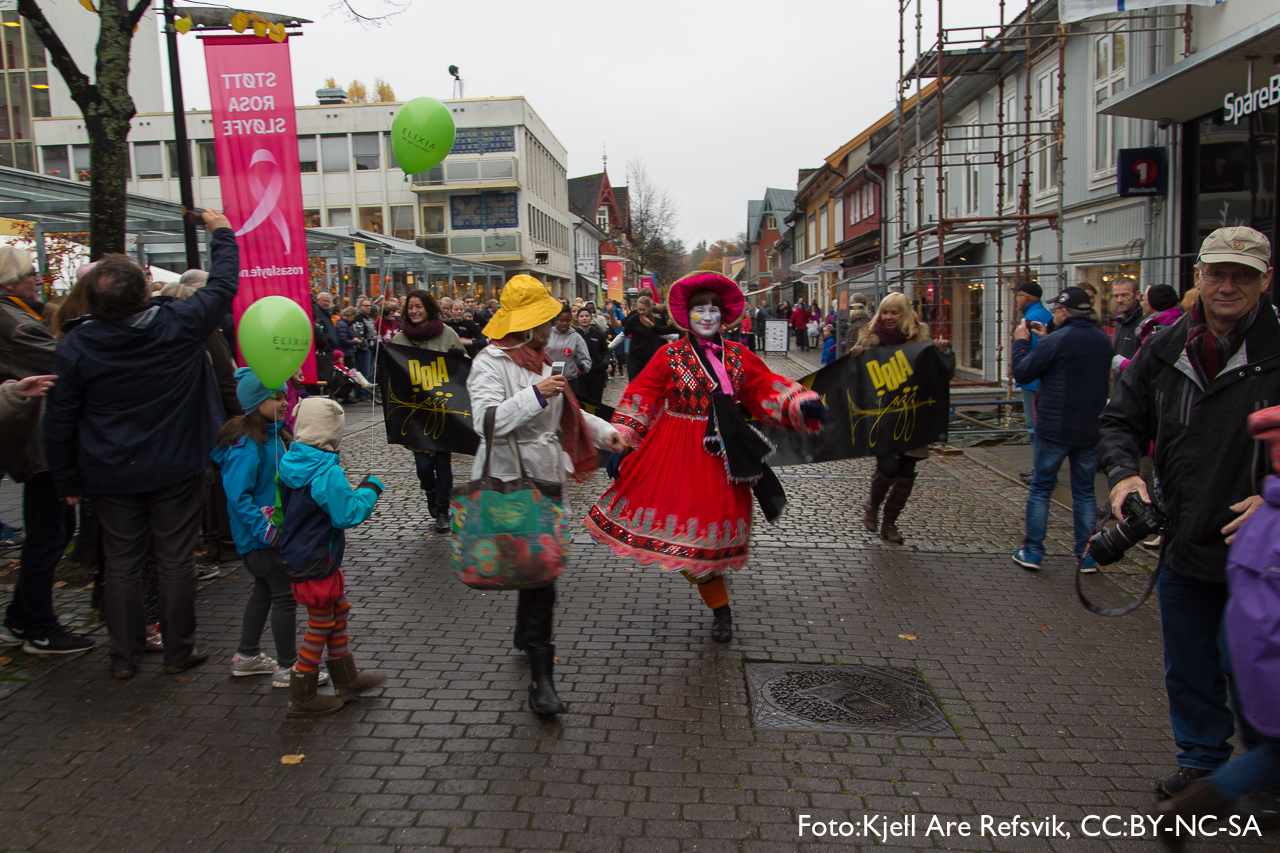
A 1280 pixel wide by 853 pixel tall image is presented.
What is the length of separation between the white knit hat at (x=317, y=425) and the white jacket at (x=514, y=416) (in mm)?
614

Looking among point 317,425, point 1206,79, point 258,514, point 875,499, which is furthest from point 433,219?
point 317,425

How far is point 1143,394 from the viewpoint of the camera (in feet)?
10.9

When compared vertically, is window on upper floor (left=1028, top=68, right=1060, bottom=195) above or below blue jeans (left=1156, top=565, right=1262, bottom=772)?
above

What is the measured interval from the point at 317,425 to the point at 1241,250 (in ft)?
11.6

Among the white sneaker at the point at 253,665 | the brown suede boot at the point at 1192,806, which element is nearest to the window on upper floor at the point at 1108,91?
the brown suede boot at the point at 1192,806

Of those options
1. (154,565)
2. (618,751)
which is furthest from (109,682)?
(618,751)

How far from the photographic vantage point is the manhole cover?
3828mm

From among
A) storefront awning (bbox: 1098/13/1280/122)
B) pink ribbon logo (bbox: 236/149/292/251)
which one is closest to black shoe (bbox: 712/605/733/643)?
pink ribbon logo (bbox: 236/149/292/251)

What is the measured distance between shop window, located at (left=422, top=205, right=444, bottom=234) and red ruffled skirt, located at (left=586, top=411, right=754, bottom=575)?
46.5 m

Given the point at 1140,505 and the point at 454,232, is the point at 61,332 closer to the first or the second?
the point at 1140,505

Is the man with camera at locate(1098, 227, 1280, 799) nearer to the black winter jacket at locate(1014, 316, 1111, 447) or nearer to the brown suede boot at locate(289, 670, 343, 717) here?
the black winter jacket at locate(1014, 316, 1111, 447)

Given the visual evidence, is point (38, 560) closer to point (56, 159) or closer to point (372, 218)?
point (372, 218)

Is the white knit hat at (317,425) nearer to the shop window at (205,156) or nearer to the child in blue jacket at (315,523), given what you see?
the child in blue jacket at (315,523)

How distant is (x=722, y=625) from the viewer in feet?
15.9
